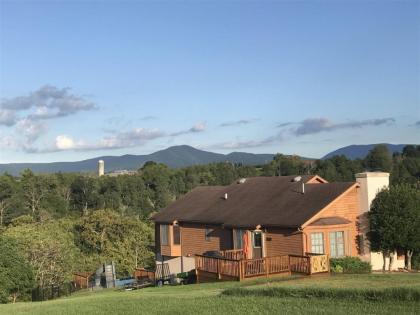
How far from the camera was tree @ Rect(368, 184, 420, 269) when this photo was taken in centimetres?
2827

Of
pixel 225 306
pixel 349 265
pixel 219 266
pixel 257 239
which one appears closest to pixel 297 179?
pixel 257 239

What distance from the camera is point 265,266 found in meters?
23.6

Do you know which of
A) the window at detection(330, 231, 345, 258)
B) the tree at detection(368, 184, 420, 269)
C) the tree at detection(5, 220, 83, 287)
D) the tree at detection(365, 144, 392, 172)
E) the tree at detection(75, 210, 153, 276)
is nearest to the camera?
the tree at detection(368, 184, 420, 269)

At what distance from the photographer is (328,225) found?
2855 centimetres

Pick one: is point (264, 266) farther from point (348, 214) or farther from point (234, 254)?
point (348, 214)

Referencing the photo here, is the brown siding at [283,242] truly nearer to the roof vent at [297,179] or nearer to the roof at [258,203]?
the roof at [258,203]

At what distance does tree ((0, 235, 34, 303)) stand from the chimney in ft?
60.2

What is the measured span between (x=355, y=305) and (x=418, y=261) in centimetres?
2074

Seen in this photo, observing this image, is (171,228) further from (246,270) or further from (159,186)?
(159,186)

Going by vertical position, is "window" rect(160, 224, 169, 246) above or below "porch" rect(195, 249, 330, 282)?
above

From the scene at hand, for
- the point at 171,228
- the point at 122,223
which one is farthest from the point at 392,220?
the point at 122,223

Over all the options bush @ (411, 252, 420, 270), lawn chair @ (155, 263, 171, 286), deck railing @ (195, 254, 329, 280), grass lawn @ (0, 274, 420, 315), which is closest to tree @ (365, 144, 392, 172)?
bush @ (411, 252, 420, 270)

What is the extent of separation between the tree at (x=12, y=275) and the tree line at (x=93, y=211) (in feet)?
0.17

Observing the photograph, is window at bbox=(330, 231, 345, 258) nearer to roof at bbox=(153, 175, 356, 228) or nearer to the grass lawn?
roof at bbox=(153, 175, 356, 228)
